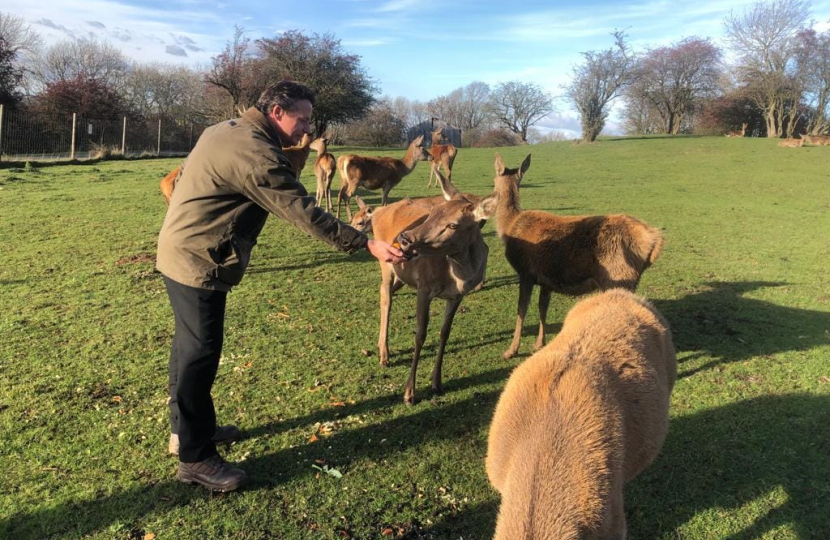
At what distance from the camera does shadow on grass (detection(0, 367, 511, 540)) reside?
318 centimetres

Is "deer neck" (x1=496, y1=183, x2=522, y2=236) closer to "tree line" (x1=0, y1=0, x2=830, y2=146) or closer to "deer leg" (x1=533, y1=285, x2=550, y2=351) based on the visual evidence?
"deer leg" (x1=533, y1=285, x2=550, y2=351)

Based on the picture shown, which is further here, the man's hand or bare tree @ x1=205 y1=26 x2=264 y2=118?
bare tree @ x1=205 y1=26 x2=264 y2=118

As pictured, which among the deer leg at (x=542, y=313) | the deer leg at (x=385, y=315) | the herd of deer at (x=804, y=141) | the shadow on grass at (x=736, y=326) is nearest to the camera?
the deer leg at (x=385, y=315)

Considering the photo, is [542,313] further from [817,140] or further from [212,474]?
[817,140]

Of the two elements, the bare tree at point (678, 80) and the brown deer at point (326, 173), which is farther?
the bare tree at point (678, 80)

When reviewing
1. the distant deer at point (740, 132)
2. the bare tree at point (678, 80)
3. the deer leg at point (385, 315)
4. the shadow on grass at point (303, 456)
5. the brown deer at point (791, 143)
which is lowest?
the shadow on grass at point (303, 456)

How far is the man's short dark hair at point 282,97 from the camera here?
10.6ft

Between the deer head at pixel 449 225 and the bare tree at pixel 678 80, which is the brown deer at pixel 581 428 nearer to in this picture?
the deer head at pixel 449 225

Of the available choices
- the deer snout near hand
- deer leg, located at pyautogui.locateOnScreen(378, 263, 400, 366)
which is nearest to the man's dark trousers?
the deer snout near hand

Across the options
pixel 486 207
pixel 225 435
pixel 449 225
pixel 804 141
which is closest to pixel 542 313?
pixel 486 207

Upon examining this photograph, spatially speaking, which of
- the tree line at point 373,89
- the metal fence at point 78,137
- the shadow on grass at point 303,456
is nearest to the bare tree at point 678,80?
the tree line at point 373,89

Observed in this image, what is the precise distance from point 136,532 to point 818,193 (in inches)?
986

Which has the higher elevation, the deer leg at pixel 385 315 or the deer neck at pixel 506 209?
the deer neck at pixel 506 209

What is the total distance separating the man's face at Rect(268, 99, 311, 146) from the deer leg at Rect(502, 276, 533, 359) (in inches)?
146
